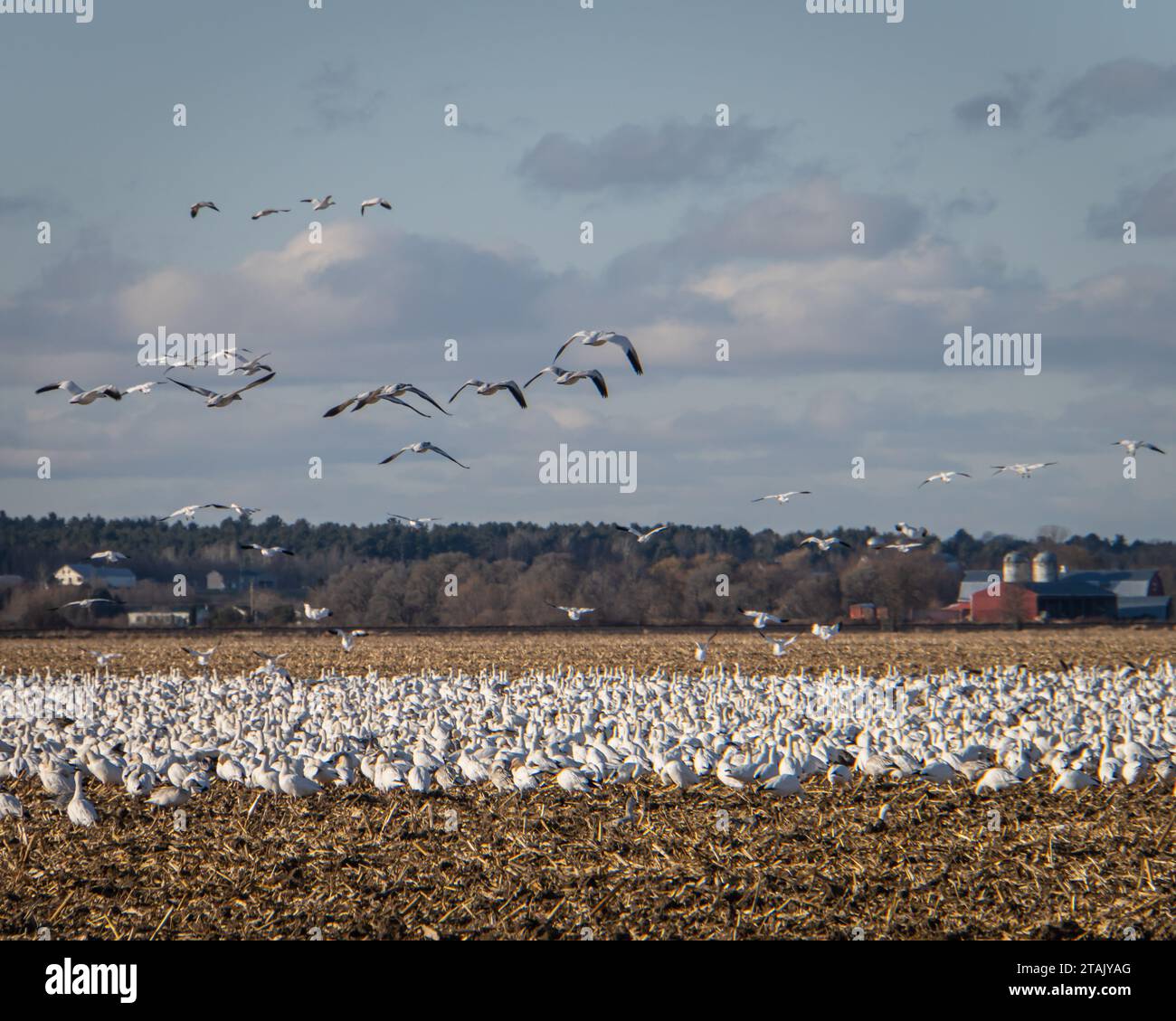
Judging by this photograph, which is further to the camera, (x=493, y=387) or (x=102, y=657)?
(x=102, y=657)

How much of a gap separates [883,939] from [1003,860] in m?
2.30

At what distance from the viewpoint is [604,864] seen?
34.2 feet

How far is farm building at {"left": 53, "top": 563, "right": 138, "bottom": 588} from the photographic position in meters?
70.8

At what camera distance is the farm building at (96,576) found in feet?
232

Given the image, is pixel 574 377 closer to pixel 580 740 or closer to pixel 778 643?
pixel 580 740

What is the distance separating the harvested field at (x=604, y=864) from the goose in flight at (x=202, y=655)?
14.9m

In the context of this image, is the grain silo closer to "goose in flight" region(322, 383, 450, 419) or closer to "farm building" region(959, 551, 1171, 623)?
"farm building" region(959, 551, 1171, 623)

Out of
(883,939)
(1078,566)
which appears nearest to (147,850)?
(883,939)

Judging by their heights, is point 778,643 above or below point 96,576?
below

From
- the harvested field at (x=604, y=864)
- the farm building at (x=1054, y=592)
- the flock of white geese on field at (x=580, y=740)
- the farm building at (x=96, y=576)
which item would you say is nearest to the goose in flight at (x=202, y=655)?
the flock of white geese on field at (x=580, y=740)

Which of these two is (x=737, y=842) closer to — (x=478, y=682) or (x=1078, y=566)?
(x=478, y=682)

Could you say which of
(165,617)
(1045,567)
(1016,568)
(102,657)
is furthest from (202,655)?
(1045,567)

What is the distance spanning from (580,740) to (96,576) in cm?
6519

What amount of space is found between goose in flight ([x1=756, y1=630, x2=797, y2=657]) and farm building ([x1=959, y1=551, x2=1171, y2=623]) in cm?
2498
